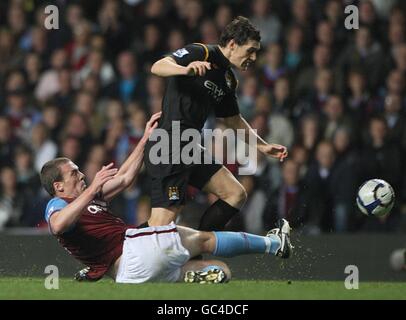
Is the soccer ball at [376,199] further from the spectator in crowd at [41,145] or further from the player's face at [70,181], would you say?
the spectator in crowd at [41,145]

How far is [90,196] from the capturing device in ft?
25.7

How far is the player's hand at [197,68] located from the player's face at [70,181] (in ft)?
A: 4.02

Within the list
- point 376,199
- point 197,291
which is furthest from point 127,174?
point 376,199

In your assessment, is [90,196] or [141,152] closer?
[90,196]

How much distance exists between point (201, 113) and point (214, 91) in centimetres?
19

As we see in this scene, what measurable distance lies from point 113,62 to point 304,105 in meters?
2.46

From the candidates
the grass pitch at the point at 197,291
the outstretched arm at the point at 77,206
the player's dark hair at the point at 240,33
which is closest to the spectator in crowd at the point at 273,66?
the player's dark hair at the point at 240,33

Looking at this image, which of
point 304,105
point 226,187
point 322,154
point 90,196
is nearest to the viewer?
point 90,196

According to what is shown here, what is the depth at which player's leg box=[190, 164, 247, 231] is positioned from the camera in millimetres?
8531

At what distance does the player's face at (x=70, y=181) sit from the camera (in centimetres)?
849

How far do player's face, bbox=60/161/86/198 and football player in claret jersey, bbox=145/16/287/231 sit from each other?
0.52 metres

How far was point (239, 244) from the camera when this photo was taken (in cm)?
832

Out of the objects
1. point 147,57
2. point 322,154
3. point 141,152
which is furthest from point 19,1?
point 141,152

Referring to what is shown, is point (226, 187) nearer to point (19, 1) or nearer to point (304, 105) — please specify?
point (304, 105)
